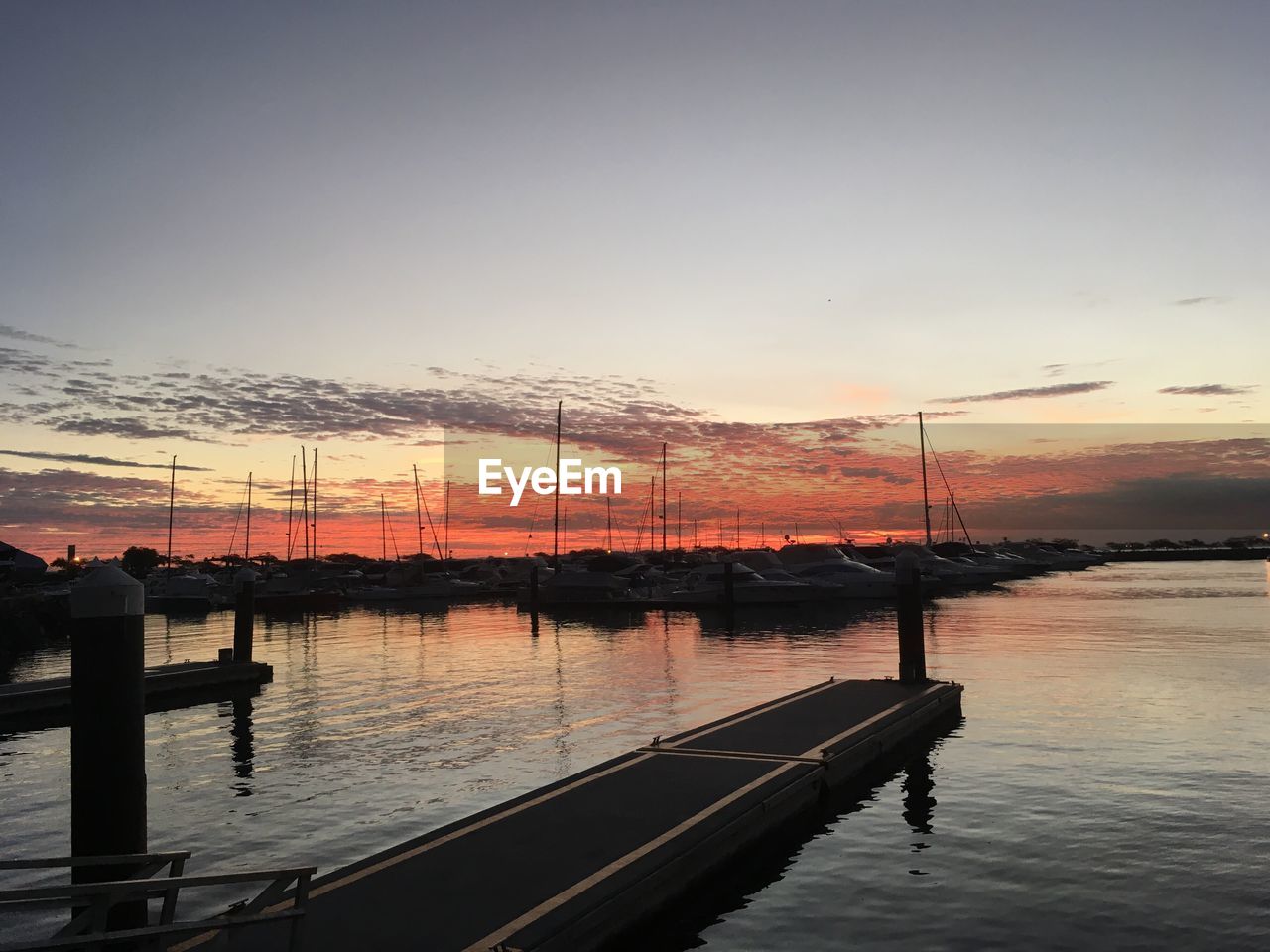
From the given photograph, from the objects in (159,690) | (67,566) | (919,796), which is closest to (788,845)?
(919,796)

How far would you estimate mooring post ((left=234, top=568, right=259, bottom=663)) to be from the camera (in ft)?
98.4

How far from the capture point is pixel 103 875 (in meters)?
6.95

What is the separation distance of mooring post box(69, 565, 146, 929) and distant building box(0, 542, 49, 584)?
9021cm

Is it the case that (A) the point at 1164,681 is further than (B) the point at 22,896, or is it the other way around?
(A) the point at 1164,681

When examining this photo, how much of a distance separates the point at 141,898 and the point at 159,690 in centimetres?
2099

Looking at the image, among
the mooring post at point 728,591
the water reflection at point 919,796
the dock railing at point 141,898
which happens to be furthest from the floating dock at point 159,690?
the mooring post at point 728,591

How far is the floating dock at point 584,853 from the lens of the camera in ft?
24.1

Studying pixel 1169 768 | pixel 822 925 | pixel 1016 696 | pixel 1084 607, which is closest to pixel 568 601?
pixel 1084 607

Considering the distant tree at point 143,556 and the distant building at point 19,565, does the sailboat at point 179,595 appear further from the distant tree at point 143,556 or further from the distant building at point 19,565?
the distant tree at point 143,556

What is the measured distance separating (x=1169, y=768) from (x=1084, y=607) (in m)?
44.1

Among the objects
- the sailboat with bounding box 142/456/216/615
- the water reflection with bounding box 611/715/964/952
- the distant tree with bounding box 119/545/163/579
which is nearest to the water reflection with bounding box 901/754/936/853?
the water reflection with bounding box 611/715/964/952

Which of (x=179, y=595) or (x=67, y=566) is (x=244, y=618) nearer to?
(x=179, y=595)

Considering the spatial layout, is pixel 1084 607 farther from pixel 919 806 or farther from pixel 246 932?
pixel 246 932

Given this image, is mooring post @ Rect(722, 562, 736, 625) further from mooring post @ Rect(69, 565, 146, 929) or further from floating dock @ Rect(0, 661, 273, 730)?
mooring post @ Rect(69, 565, 146, 929)
